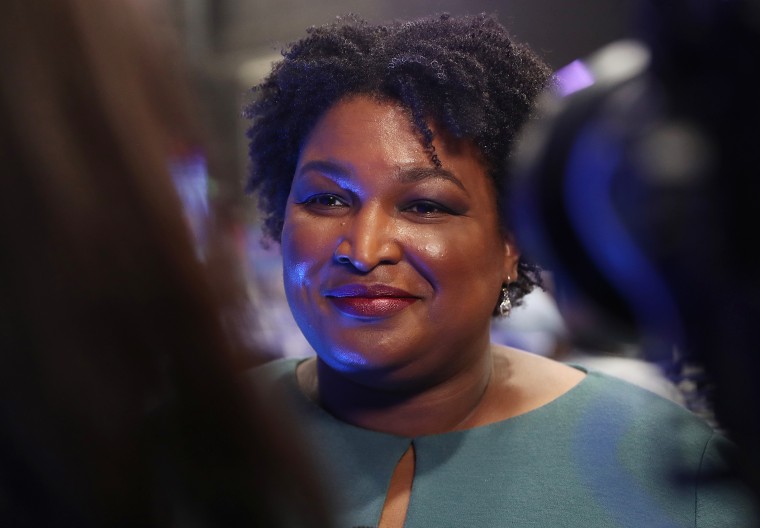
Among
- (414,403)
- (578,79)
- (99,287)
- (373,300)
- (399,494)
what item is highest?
(578,79)

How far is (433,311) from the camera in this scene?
1.57 m

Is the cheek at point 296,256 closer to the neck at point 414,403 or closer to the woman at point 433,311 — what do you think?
the woman at point 433,311

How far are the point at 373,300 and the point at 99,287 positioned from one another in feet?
2.92

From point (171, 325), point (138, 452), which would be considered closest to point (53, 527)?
point (138, 452)

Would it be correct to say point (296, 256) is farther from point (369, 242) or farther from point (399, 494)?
point (399, 494)

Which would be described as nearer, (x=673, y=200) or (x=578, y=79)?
(x=673, y=200)

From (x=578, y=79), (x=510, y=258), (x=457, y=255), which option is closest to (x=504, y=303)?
(x=510, y=258)

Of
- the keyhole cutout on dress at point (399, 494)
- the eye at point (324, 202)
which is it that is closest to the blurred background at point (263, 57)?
the eye at point (324, 202)

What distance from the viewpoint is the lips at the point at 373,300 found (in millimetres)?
1539

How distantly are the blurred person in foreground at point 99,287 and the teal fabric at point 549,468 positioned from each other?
2.65 ft

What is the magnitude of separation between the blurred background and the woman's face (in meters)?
0.14

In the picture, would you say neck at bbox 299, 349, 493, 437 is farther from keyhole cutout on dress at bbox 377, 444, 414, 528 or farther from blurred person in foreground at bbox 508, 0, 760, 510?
blurred person in foreground at bbox 508, 0, 760, 510

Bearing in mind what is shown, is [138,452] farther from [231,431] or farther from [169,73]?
[169,73]

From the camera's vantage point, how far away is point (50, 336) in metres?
0.69
